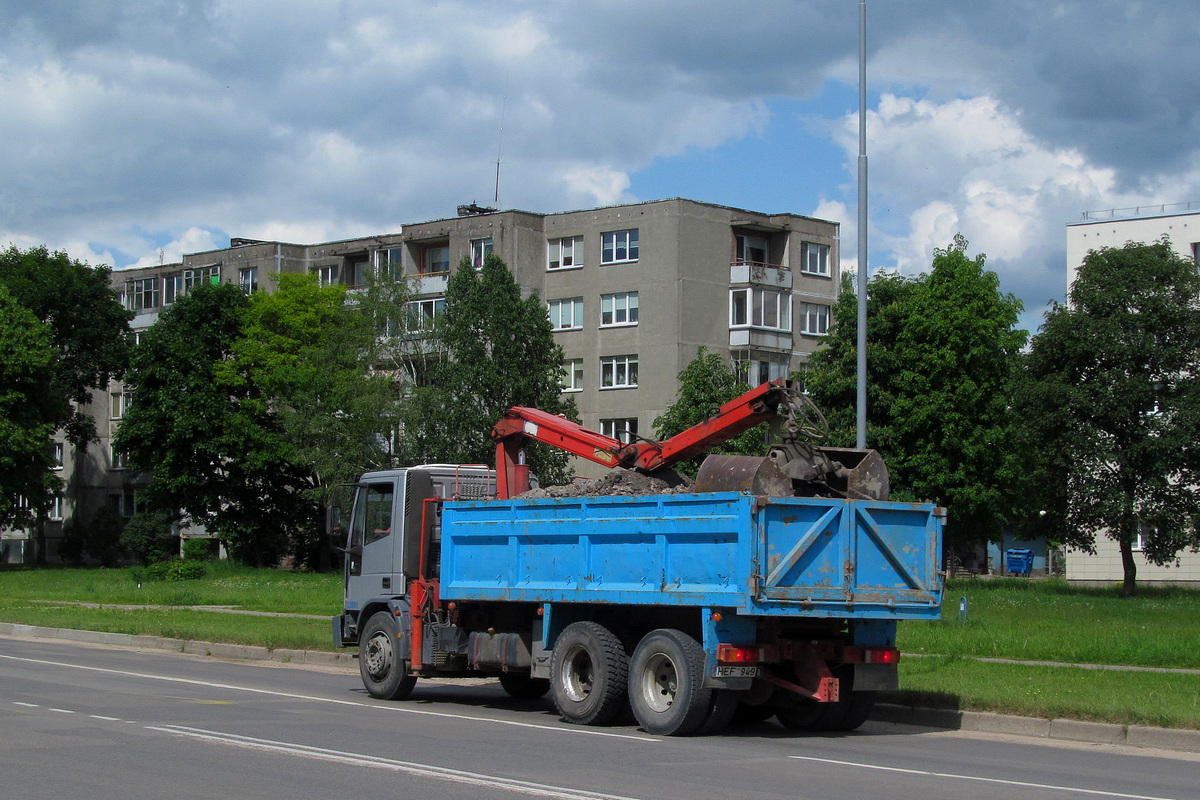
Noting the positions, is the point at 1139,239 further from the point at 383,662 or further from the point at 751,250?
the point at 383,662

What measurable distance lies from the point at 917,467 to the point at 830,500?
39.5 m

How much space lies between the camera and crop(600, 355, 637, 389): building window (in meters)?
58.2

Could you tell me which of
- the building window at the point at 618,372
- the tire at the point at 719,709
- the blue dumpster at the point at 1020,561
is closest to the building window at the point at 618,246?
Result: the building window at the point at 618,372

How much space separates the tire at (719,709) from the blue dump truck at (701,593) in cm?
2

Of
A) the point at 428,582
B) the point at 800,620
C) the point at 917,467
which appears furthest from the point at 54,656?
the point at 917,467

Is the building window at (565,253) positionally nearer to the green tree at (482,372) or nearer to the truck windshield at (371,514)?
the green tree at (482,372)

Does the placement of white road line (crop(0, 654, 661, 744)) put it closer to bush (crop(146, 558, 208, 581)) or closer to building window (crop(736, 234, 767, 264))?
bush (crop(146, 558, 208, 581))

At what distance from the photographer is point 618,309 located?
5888cm

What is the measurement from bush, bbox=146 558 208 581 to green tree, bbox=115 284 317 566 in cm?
952

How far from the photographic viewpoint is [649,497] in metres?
13.0

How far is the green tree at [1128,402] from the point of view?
38750 millimetres

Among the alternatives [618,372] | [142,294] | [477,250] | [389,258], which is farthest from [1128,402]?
[142,294]

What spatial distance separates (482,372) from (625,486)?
36.7m

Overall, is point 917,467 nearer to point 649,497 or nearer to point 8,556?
point 649,497
